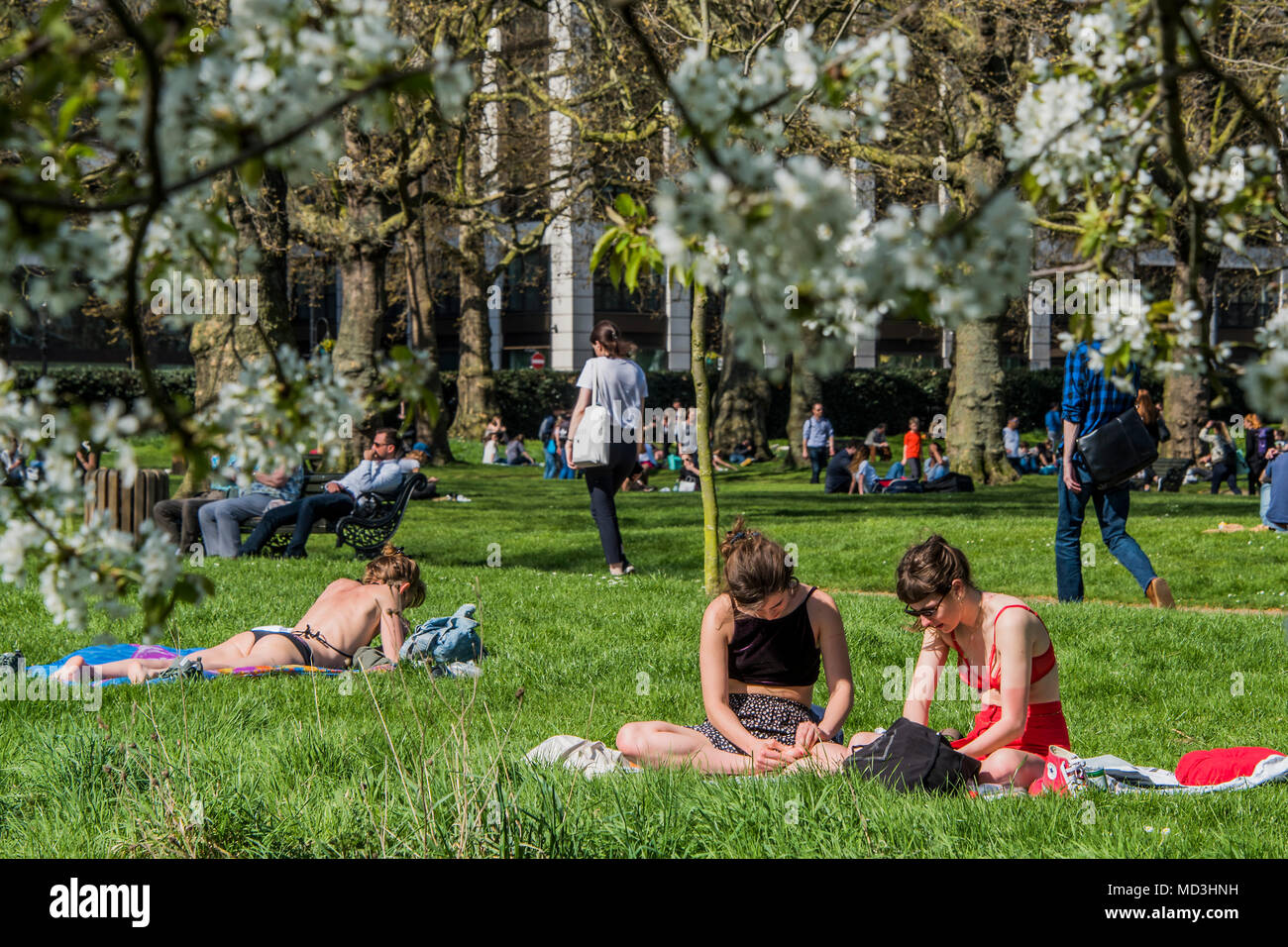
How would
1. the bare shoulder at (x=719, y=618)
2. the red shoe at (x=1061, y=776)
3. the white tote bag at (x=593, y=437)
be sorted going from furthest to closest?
the white tote bag at (x=593, y=437) → the bare shoulder at (x=719, y=618) → the red shoe at (x=1061, y=776)

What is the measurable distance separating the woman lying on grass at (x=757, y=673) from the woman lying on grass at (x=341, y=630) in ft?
7.90

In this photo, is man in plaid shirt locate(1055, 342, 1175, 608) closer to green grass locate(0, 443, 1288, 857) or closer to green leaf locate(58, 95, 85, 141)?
green grass locate(0, 443, 1288, 857)

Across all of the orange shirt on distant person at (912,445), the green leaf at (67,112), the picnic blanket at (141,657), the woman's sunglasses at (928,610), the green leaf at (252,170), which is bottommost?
the picnic blanket at (141,657)

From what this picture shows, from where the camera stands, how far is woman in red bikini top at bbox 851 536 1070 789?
4469 millimetres

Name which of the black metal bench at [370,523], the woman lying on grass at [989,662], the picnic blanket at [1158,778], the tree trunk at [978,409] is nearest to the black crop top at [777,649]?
the woman lying on grass at [989,662]

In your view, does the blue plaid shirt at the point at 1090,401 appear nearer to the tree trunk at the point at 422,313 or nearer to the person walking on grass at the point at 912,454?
the person walking on grass at the point at 912,454

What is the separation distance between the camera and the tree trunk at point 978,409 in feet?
68.5

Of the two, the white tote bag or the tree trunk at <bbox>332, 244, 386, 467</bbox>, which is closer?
the white tote bag

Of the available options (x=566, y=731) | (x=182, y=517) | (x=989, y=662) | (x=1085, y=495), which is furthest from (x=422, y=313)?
(x=989, y=662)

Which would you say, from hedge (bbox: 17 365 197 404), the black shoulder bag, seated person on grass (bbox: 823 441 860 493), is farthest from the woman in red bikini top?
hedge (bbox: 17 365 197 404)

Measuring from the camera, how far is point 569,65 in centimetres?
2289

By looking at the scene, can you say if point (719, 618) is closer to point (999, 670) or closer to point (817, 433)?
point (999, 670)

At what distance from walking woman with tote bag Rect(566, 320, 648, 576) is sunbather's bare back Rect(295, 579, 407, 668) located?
3.00m
